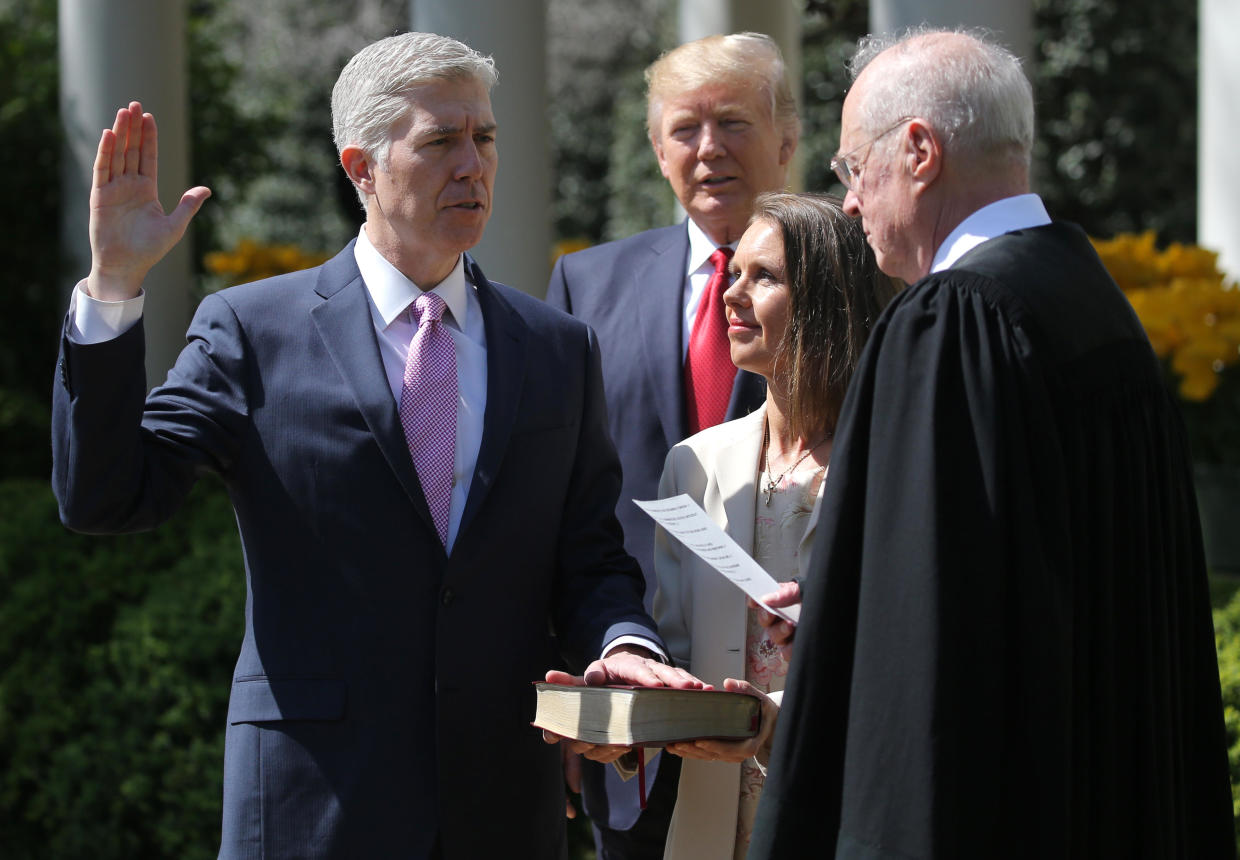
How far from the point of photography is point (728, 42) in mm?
4316

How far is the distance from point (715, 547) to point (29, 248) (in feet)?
23.2

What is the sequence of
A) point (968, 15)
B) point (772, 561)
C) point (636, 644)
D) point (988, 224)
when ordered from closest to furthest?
point (988, 224) → point (636, 644) → point (772, 561) → point (968, 15)

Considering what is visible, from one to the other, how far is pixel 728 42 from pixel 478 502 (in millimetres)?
2006

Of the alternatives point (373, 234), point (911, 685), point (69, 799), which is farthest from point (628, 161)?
point (911, 685)

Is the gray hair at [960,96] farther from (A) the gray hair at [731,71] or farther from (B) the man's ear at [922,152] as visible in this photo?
(A) the gray hair at [731,71]

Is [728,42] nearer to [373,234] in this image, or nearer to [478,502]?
[373,234]

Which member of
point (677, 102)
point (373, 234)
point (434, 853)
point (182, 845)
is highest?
point (677, 102)

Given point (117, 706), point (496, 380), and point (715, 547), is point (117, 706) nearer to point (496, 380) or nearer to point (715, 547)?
point (496, 380)

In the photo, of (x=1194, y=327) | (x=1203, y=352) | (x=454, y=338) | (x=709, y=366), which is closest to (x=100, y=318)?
(x=454, y=338)

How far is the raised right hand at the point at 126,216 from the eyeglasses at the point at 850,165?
47.9 inches

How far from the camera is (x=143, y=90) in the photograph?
7.88 meters

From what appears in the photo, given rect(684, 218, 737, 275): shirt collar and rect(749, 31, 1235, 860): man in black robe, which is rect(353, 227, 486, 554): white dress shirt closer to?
rect(749, 31, 1235, 860): man in black robe

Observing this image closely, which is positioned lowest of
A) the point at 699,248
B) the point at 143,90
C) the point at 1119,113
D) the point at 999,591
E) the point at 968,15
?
the point at 999,591

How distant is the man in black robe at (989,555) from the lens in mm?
2188
